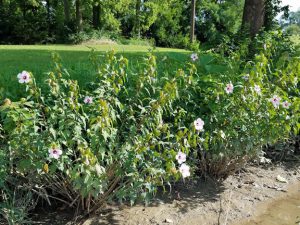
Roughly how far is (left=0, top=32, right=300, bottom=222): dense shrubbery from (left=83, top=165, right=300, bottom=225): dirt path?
0.19 metres

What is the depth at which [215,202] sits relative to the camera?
3.71 metres

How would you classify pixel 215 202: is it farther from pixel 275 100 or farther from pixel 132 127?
pixel 132 127

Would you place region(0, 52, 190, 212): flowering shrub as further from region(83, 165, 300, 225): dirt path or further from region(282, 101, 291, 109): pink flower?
region(282, 101, 291, 109): pink flower

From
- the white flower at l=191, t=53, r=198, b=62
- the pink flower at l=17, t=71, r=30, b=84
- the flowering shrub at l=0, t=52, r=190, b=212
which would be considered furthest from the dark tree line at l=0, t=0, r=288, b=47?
the pink flower at l=17, t=71, r=30, b=84

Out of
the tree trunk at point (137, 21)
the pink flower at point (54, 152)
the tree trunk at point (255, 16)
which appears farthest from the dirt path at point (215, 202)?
the tree trunk at point (137, 21)

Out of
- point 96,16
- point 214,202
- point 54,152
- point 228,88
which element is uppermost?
point 96,16

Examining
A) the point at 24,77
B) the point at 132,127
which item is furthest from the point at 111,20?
the point at 24,77

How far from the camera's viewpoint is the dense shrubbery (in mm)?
2674

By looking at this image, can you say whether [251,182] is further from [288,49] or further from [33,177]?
[33,177]

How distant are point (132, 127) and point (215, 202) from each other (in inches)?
49.4

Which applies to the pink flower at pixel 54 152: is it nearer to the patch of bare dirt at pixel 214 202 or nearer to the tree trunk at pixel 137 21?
the patch of bare dirt at pixel 214 202

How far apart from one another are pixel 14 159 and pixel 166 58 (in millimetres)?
1805

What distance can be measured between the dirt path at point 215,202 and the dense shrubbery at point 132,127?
0.19m

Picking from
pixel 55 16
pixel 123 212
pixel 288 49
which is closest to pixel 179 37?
pixel 55 16
